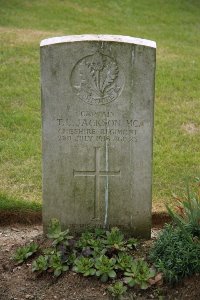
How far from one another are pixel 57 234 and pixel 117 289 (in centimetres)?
77

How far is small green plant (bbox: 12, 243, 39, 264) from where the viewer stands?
191 inches

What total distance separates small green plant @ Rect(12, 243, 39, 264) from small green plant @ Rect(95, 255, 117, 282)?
639 mm

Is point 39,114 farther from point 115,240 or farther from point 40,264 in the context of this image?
point 40,264

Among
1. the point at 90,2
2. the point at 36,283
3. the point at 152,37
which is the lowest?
the point at 36,283

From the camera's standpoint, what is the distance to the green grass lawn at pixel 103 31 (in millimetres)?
6711

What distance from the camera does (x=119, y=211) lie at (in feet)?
16.7

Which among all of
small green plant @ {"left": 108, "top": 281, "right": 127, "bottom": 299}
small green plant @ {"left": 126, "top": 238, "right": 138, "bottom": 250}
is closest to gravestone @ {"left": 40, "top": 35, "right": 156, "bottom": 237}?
small green plant @ {"left": 126, "top": 238, "right": 138, "bottom": 250}

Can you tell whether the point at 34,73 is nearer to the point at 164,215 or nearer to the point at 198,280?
the point at 164,215

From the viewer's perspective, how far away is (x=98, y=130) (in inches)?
190

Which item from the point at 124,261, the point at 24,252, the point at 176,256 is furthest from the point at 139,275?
the point at 24,252

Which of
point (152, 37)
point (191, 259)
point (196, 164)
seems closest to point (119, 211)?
point (191, 259)

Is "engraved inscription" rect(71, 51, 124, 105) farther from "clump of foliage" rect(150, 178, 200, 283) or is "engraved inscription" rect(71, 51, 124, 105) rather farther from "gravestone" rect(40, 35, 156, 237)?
"clump of foliage" rect(150, 178, 200, 283)

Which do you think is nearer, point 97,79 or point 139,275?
point 139,275

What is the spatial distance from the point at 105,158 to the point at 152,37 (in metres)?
8.25
